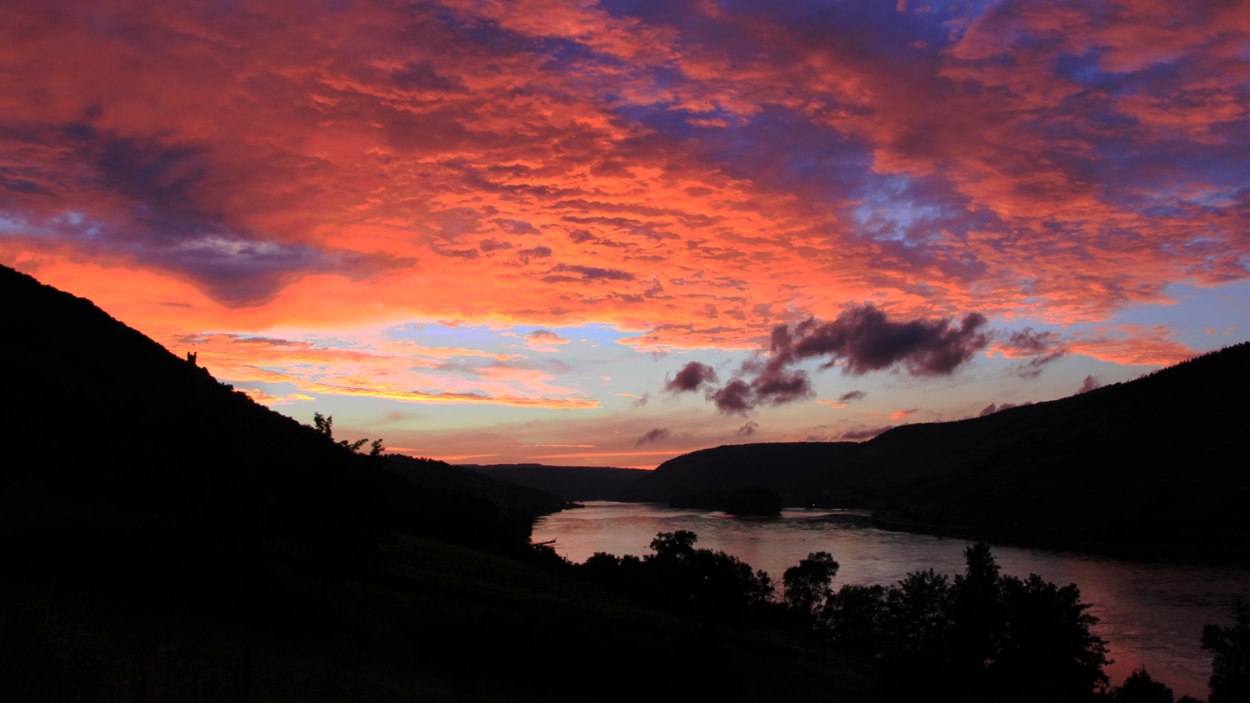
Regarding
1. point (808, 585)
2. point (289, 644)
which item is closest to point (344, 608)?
point (289, 644)

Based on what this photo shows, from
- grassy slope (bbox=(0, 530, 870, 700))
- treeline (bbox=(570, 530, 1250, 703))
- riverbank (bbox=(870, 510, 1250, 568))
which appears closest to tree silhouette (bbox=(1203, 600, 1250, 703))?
treeline (bbox=(570, 530, 1250, 703))

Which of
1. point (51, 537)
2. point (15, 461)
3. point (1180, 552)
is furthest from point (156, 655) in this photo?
point (1180, 552)

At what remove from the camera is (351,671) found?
68.5 feet

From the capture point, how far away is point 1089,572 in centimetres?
10594

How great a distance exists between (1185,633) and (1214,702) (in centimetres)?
3323

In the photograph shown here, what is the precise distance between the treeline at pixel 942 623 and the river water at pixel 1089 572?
476 cm

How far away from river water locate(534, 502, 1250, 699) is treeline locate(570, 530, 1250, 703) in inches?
187

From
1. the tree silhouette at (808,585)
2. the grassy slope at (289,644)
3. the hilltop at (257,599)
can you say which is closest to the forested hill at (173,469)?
the hilltop at (257,599)

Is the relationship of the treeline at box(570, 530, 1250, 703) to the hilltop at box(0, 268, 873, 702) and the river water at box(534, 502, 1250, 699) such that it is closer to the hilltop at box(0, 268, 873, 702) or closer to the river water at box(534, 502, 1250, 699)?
the river water at box(534, 502, 1250, 699)

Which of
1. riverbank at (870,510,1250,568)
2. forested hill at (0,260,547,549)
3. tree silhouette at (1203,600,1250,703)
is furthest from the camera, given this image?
riverbank at (870,510,1250,568)

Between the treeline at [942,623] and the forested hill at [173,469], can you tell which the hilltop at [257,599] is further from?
the treeline at [942,623]

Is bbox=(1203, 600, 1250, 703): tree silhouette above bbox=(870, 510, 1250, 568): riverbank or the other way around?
above

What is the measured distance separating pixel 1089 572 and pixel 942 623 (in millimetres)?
57234

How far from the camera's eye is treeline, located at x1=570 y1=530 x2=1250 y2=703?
39.0 metres
